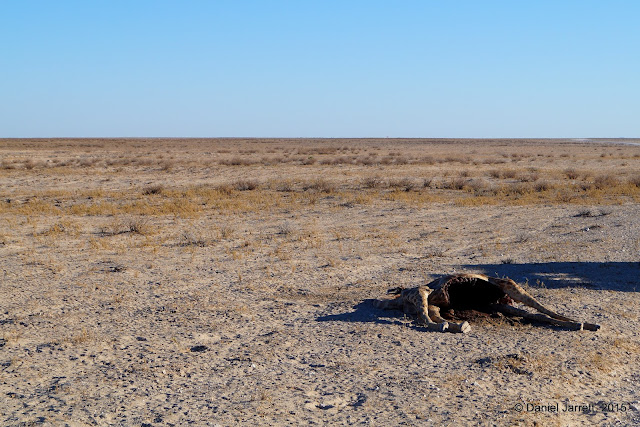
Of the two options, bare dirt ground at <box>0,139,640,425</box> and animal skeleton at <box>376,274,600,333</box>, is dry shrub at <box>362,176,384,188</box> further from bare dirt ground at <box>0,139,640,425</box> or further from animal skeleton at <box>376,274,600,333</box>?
animal skeleton at <box>376,274,600,333</box>

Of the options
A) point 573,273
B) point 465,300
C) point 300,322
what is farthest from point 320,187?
point 300,322

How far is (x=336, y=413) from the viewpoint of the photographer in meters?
5.07

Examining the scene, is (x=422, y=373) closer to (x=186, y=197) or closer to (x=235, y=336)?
(x=235, y=336)

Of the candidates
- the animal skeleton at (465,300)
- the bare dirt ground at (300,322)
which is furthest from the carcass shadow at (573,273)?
the animal skeleton at (465,300)

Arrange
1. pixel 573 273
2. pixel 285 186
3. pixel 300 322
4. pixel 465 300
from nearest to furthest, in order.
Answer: pixel 300 322 → pixel 465 300 → pixel 573 273 → pixel 285 186

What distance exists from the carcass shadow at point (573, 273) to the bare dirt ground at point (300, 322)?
57 millimetres

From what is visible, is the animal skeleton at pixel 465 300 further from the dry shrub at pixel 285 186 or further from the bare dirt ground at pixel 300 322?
the dry shrub at pixel 285 186

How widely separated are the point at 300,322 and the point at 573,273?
511 centimetres

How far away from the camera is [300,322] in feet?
25.0

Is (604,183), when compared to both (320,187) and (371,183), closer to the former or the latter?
(371,183)

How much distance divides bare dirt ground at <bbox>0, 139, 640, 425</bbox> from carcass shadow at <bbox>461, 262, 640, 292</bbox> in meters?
0.06

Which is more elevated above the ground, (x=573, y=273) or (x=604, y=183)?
(x=604, y=183)

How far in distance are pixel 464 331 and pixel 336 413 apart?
2.50 metres

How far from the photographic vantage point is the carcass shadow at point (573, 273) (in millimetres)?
9367
